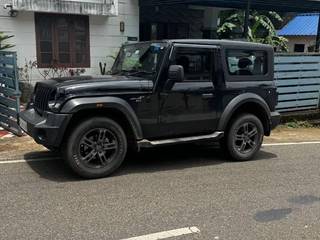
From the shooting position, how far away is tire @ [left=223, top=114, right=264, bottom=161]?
737 centimetres

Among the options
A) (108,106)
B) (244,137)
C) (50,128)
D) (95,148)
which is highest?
(108,106)

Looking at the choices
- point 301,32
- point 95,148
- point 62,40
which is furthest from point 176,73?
point 301,32

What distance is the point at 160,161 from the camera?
24.0 feet

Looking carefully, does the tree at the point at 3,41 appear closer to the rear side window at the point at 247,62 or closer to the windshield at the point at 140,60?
the windshield at the point at 140,60

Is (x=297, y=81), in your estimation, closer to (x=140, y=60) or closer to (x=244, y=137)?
(x=244, y=137)

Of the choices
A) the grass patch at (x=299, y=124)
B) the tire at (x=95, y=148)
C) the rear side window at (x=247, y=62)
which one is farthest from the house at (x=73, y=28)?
the tire at (x=95, y=148)

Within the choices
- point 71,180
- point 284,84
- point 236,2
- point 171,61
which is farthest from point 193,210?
point 236,2

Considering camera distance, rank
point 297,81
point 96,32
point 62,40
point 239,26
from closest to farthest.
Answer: point 297,81
point 62,40
point 96,32
point 239,26

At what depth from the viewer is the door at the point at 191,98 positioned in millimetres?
6652

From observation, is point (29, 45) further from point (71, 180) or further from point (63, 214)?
point (63, 214)

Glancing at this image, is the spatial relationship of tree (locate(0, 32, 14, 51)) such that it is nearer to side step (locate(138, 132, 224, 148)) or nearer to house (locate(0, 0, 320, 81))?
house (locate(0, 0, 320, 81))

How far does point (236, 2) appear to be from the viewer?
613 inches

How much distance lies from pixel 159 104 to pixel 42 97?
1645 mm

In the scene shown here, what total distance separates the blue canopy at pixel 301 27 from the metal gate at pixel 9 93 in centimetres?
2932
